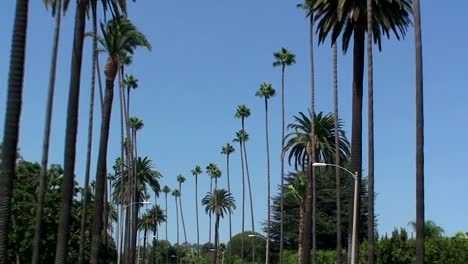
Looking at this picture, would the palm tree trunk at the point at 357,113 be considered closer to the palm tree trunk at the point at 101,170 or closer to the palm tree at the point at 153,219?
the palm tree trunk at the point at 101,170

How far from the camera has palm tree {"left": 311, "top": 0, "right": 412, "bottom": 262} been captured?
36713mm

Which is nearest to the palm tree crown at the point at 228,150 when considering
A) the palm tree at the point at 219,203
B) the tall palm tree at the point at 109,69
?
the palm tree at the point at 219,203

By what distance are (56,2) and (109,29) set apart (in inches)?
446

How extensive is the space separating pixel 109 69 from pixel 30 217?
19.0 metres

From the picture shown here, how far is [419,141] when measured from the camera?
92.1 feet

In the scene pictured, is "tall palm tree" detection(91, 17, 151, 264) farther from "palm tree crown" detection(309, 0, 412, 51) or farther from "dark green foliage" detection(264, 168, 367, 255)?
"dark green foliage" detection(264, 168, 367, 255)

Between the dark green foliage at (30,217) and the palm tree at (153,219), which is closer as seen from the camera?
the dark green foliage at (30,217)

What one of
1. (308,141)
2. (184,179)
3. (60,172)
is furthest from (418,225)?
(184,179)

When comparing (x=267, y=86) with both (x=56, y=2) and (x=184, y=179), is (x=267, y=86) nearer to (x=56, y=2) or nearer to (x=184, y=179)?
(x=56, y=2)

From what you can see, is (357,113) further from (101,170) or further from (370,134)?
(101,170)

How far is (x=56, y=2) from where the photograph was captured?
36.5 meters

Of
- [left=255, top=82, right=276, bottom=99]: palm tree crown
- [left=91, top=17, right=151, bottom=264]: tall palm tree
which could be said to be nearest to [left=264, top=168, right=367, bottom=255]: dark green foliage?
[left=255, top=82, right=276, bottom=99]: palm tree crown

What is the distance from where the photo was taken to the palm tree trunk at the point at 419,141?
27.1m

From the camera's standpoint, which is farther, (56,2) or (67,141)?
(56,2)
